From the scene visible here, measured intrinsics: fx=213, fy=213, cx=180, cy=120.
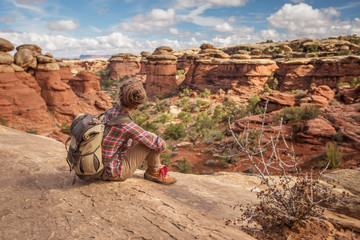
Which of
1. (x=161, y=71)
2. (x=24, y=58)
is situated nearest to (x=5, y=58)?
(x=24, y=58)

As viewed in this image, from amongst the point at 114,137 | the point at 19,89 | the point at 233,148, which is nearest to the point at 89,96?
the point at 19,89

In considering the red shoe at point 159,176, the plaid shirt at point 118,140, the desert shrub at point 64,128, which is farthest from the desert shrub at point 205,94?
the plaid shirt at point 118,140

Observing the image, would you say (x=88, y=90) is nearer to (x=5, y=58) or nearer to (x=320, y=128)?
(x=5, y=58)

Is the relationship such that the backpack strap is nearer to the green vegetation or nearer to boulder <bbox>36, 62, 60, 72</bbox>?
boulder <bbox>36, 62, 60, 72</bbox>

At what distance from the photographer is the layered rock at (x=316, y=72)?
17797 millimetres

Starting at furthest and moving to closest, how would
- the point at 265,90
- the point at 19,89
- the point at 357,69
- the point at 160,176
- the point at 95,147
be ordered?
the point at 265,90, the point at 357,69, the point at 19,89, the point at 160,176, the point at 95,147

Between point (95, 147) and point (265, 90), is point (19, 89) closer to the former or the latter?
point (95, 147)

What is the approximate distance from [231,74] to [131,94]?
21.9 m

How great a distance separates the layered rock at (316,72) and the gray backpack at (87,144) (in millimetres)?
21568

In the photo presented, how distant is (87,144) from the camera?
199 centimetres

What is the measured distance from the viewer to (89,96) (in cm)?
1872

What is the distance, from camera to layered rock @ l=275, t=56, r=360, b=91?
17.8m

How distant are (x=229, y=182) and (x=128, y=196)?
207 cm

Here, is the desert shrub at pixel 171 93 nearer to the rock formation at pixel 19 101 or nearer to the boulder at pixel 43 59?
the boulder at pixel 43 59
